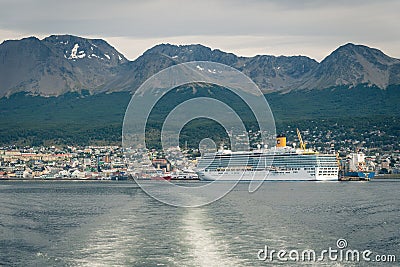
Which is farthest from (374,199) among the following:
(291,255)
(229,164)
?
(229,164)

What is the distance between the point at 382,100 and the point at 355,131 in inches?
1918

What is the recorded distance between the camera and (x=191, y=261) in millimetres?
24250

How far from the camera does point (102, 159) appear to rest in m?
125

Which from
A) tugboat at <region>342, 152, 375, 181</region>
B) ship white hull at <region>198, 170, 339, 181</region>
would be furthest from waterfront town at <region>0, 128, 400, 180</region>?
ship white hull at <region>198, 170, 339, 181</region>

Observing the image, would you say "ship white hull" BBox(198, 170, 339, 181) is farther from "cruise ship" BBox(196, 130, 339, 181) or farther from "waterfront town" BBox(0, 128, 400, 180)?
"waterfront town" BBox(0, 128, 400, 180)

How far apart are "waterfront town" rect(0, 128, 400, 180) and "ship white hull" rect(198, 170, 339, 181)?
39.7ft

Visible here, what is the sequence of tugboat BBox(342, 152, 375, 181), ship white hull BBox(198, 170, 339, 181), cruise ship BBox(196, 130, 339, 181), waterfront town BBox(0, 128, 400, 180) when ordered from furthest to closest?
1. waterfront town BBox(0, 128, 400, 180)
2. tugboat BBox(342, 152, 375, 181)
3. cruise ship BBox(196, 130, 339, 181)
4. ship white hull BBox(198, 170, 339, 181)

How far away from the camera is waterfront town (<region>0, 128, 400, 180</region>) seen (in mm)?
107562

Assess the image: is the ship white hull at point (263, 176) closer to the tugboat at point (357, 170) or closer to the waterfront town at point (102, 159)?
the tugboat at point (357, 170)

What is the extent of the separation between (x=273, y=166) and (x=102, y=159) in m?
46.3

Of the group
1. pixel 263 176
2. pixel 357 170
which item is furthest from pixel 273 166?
pixel 357 170

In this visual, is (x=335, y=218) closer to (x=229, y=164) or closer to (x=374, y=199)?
(x=374, y=199)

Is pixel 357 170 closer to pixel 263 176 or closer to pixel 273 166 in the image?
pixel 273 166

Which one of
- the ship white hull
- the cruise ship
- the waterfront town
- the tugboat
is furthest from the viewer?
the waterfront town
